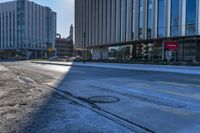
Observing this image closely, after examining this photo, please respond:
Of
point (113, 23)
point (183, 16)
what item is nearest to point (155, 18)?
point (183, 16)

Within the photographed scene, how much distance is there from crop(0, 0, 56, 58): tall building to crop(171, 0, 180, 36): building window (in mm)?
85554

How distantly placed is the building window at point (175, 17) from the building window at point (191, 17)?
5.47 feet

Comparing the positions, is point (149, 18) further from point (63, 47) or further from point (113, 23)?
point (63, 47)

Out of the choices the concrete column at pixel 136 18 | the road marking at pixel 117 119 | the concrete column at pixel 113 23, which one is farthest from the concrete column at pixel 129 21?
the road marking at pixel 117 119

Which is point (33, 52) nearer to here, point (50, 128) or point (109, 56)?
point (109, 56)

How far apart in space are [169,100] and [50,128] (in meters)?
4.72

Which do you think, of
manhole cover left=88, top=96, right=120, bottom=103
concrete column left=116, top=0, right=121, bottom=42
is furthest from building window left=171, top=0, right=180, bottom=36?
manhole cover left=88, top=96, right=120, bottom=103

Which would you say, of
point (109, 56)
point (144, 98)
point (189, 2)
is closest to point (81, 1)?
point (109, 56)

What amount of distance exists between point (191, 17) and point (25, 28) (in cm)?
9005

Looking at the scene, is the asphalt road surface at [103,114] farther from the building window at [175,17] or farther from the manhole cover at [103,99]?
the building window at [175,17]

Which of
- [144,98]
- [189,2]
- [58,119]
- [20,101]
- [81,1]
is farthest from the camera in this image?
[81,1]

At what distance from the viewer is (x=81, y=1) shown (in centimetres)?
7262

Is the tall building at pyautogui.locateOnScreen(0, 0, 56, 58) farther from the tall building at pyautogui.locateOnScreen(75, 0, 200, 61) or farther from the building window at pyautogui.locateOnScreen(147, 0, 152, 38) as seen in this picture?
the building window at pyautogui.locateOnScreen(147, 0, 152, 38)

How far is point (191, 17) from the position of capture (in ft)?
123
